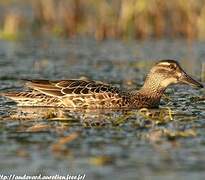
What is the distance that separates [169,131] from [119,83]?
18.4 ft

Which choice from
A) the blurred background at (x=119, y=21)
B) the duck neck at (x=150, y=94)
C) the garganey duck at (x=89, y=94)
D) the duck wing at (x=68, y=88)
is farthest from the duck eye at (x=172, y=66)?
the blurred background at (x=119, y=21)

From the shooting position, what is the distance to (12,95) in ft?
43.2

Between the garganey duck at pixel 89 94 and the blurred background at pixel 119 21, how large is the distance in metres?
8.06

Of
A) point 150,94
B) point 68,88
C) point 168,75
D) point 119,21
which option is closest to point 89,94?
point 68,88

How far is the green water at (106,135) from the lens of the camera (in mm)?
8391

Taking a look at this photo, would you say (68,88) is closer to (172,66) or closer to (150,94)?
(150,94)

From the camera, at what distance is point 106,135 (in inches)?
397

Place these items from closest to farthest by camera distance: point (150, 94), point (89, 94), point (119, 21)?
point (89, 94) < point (150, 94) < point (119, 21)

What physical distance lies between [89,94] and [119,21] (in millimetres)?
9322

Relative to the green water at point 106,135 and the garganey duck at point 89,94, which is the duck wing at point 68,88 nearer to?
the garganey duck at point 89,94

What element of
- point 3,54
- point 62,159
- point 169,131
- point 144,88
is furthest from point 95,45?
point 62,159

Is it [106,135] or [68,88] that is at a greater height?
[68,88]

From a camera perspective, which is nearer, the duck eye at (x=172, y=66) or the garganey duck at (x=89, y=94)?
the garganey duck at (x=89, y=94)

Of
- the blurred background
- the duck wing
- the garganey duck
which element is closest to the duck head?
the garganey duck
